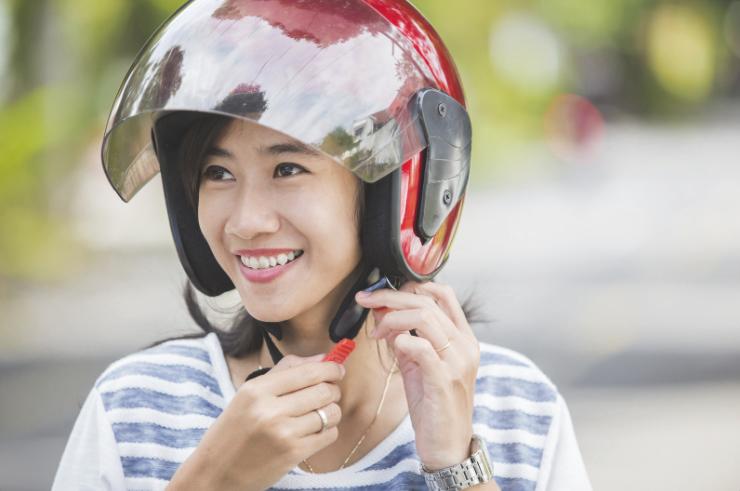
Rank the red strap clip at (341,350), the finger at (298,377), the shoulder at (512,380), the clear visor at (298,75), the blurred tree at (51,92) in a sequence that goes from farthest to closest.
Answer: the blurred tree at (51,92), the shoulder at (512,380), the red strap clip at (341,350), the finger at (298,377), the clear visor at (298,75)

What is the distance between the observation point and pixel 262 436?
1297mm

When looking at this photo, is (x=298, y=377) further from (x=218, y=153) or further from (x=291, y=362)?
(x=218, y=153)

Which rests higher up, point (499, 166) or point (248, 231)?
point (499, 166)

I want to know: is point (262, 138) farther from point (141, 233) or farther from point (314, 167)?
point (141, 233)

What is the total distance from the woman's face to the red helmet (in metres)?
0.09

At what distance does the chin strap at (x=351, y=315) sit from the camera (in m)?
1.52

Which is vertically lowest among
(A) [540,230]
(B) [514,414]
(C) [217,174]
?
(B) [514,414]

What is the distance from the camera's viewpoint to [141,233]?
7.35 metres

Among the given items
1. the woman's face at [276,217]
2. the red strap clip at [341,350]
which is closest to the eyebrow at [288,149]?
the woman's face at [276,217]

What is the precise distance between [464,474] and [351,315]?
0.42 m

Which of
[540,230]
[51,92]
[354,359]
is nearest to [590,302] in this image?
[540,230]

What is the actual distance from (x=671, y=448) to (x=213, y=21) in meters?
4.05

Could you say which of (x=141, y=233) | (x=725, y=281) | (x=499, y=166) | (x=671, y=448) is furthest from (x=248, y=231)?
(x=725, y=281)

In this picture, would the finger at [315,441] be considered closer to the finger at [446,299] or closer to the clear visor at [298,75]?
the finger at [446,299]
